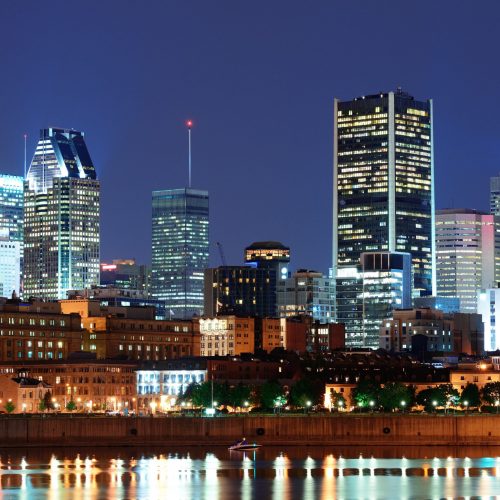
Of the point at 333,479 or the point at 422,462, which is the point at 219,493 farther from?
the point at 422,462

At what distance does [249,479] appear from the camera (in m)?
176

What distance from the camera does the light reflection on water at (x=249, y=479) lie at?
162m

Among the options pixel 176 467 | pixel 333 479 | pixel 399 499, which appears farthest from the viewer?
pixel 176 467

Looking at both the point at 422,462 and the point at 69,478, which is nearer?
the point at 69,478

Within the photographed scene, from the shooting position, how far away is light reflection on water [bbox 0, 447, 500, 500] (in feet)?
532

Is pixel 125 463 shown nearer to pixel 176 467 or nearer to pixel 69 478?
pixel 176 467

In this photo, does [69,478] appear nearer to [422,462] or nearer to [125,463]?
[125,463]

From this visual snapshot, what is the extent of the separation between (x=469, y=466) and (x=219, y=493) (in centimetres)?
3873

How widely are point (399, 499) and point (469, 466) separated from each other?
111 feet

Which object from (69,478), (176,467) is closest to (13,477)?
(69,478)

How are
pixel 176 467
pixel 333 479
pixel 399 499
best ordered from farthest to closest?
pixel 176 467, pixel 333 479, pixel 399 499

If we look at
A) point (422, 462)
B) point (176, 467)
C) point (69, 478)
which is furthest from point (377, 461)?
point (69, 478)

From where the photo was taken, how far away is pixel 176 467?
7470 inches

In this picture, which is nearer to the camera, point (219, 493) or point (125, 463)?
point (219, 493)
